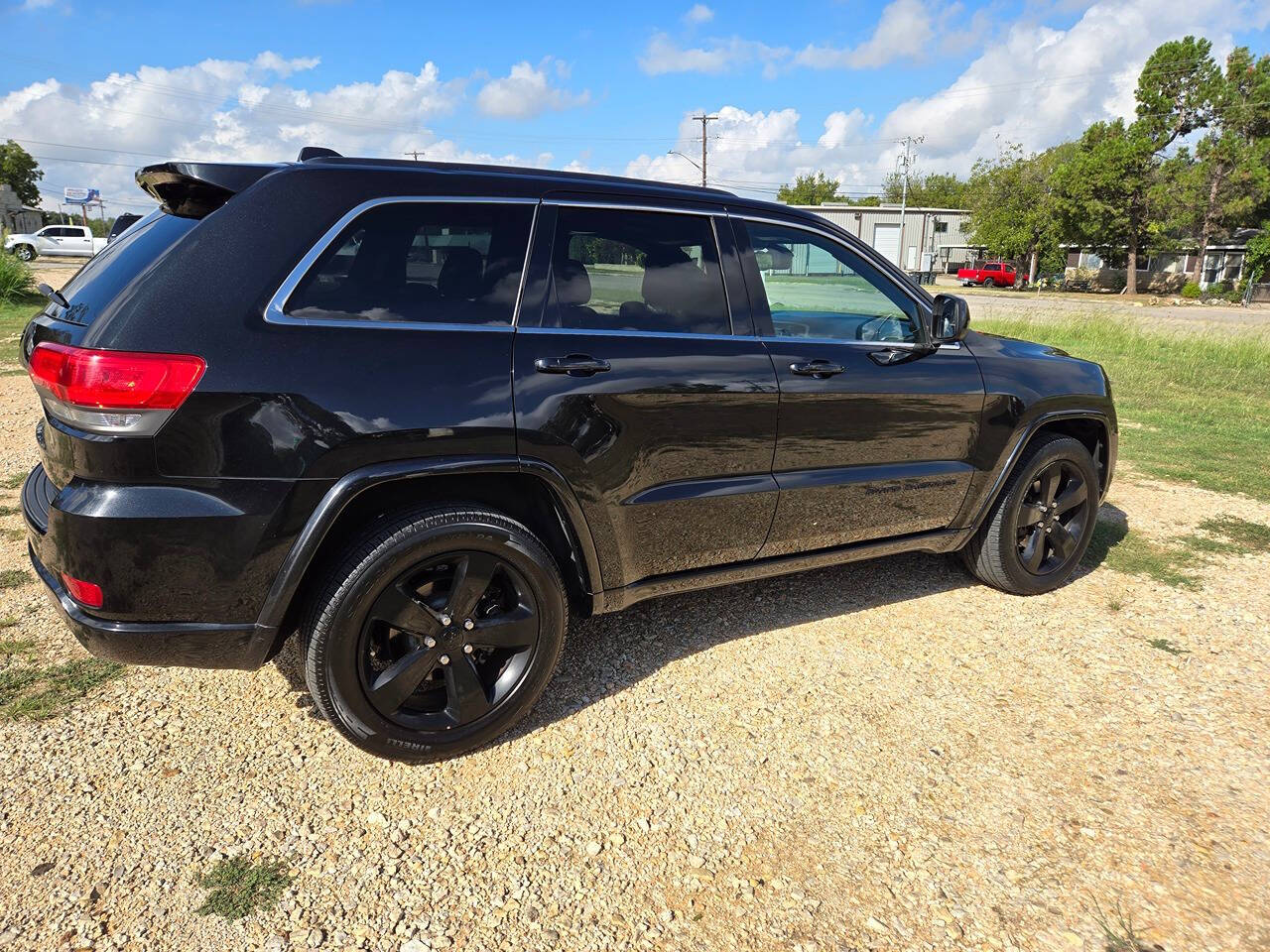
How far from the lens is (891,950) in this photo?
83.2 inches

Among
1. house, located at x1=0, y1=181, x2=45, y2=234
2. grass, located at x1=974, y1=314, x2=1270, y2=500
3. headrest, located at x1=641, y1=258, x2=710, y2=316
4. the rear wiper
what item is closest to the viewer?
the rear wiper

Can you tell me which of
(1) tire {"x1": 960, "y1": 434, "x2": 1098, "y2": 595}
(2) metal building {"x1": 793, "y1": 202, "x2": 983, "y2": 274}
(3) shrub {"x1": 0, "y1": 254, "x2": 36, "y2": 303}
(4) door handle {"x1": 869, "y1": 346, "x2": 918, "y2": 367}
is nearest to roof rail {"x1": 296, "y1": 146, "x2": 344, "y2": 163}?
(4) door handle {"x1": 869, "y1": 346, "x2": 918, "y2": 367}

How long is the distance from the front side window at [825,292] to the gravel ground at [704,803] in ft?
4.50

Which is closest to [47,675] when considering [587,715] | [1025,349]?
[587,715]

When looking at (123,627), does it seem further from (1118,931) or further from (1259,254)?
(1259,254)

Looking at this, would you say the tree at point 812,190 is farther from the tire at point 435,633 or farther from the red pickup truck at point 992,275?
the tire at point 435,633

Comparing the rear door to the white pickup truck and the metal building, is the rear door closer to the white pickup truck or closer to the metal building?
the white pickup truck

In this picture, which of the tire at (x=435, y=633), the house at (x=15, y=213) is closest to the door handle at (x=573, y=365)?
the tire at (x=435, y=633)

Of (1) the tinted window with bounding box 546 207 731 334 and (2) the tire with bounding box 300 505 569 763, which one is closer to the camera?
(2) the tire with bounding box 300 505 569 763

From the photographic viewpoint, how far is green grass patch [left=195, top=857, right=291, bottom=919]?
2170 millimetres

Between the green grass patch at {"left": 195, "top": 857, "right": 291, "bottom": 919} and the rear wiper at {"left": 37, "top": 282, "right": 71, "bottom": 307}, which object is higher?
the rear wiper at {"left": 37, "top": 282, "right": 71, "bottom": 307}

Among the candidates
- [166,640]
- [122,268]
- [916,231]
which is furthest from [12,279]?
[916,231]

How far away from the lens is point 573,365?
2783mm

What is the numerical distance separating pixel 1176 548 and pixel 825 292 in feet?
9.69
